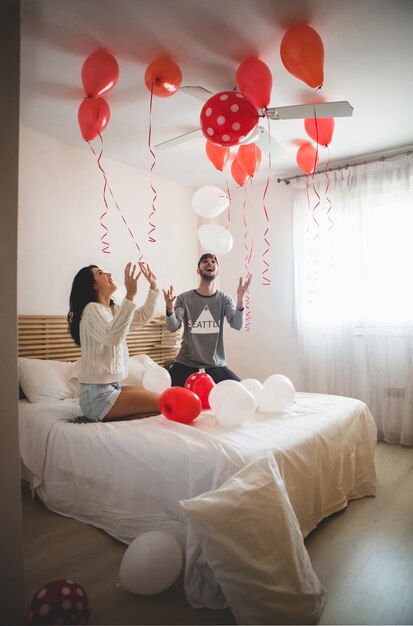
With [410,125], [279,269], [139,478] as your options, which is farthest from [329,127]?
[139,478]

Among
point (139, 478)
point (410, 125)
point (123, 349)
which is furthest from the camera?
point (410, 125)

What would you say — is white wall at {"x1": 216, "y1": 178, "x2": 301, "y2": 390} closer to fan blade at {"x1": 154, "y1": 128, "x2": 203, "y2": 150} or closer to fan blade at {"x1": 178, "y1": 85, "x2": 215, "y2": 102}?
fan blade at {"x1": 154, "y1": 128, "x2": 203, "y2": 150}

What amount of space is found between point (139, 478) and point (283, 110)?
6.89 ft

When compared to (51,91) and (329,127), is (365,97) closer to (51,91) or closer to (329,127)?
(329,127)

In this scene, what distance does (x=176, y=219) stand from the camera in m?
4.55

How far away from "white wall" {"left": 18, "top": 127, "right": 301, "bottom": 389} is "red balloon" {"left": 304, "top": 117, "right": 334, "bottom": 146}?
1.57 meters

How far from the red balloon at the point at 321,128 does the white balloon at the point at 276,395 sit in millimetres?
1648

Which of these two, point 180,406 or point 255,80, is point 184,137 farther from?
point 180,406

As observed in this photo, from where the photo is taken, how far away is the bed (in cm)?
122

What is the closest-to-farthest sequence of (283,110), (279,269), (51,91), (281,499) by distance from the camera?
(281,499)
(283,110)
(51,91)
(279,269)

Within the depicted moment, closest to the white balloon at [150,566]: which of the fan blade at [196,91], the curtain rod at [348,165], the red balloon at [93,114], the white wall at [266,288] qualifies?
the red balloon at [93,114]

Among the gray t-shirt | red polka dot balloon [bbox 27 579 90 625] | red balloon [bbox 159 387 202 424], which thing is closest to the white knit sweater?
red balloon [bbox 159 387 202 424]

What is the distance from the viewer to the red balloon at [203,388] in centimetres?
235

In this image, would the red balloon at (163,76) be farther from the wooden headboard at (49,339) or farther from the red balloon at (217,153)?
the wooden headboard at (49,339)
